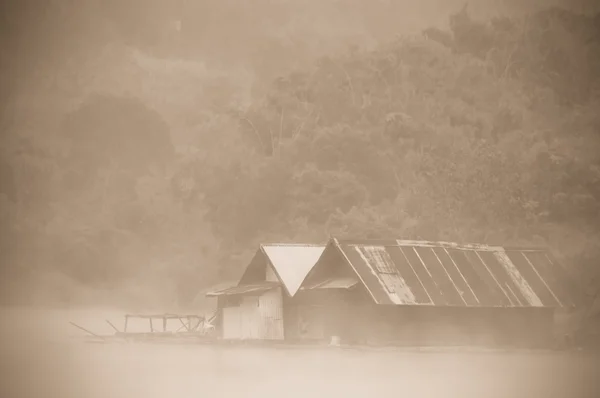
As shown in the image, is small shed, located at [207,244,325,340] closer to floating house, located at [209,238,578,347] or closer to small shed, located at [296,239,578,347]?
floating house, located at [209,238,578,347]

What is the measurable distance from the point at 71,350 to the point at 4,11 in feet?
16.6

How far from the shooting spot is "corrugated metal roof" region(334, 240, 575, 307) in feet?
51.0

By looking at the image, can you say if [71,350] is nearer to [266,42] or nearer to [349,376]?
[349,376]

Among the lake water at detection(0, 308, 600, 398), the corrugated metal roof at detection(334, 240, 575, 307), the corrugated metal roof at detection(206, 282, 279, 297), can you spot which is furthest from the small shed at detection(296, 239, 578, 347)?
the lake water at detection(0, 308, 600, 398)

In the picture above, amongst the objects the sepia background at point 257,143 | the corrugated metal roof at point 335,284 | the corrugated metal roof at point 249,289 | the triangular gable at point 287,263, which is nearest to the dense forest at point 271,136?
the sepia background at point 257,143

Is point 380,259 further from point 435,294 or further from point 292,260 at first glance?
point 292,260

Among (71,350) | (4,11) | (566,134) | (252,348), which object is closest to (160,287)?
(252,348)

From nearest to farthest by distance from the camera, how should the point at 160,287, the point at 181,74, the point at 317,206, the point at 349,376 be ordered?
1. the point at 349,376
2. the point at 181,74
3. the point at 160,287
4. the point at 317,206

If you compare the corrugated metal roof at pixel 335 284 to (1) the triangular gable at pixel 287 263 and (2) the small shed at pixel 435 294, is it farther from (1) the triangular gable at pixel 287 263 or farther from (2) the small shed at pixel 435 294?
(1) the triangular gable at pixel 287 263

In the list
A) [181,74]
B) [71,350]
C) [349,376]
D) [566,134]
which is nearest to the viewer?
[349,376]

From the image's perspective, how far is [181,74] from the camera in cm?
1742

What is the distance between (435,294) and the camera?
15.6m

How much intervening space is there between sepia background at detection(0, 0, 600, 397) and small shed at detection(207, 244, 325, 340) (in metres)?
1.70

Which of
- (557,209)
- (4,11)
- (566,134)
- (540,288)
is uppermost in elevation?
(4,11)
